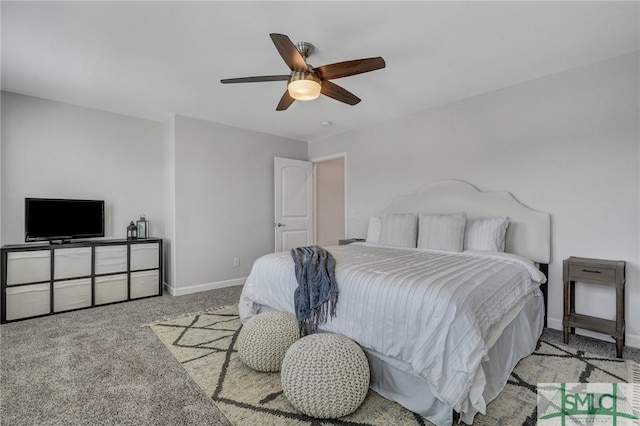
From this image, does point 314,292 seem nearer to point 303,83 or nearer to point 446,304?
point 446,304

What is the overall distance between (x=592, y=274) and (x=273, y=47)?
313 centimetres

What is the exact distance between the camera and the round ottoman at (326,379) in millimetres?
1554

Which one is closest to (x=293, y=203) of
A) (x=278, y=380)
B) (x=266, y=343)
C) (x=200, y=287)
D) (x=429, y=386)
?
(x=200, y=287)

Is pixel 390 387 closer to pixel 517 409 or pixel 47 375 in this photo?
pixel 517 409

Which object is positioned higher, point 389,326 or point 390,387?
point 389,326

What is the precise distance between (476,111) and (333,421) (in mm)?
3337

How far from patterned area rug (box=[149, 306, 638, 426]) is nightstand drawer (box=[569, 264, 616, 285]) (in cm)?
58

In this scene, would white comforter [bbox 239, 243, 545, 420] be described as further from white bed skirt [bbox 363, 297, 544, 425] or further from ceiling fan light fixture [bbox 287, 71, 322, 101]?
ceiling fan light fixture [bbox 287, 71, 322, 101]

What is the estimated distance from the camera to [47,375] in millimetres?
2041

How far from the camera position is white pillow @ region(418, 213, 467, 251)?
9.99 ft

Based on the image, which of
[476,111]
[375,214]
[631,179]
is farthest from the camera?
[375,214]

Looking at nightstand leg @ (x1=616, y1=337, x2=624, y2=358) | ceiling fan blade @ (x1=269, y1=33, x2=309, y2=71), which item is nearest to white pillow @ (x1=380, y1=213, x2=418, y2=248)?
nightstand leg @ (x1=616, y1=337, x2=624, y2=358)

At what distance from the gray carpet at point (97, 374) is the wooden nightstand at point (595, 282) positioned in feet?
0.53

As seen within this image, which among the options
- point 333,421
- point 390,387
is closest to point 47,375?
point 333,421
